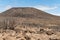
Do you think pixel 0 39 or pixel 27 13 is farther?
pixel 27 13

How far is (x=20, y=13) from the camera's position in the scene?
6200cm

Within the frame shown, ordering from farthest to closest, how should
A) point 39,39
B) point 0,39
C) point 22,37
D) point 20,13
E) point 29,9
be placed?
point 29,9 < point 20,13 < point 39,39 < point 22,37 < point 0,39

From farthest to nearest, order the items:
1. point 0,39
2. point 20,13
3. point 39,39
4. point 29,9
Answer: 1. point 29,9
2. point 20,13
3. point 39,39
4. point 0,39

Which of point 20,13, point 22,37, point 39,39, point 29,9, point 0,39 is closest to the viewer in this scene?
point 0,39

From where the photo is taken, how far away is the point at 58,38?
53.2 ft

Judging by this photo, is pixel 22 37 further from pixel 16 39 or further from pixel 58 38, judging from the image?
pixel 58 38

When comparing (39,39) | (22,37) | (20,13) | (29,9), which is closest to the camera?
(22,37)

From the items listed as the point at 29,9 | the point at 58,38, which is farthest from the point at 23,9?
the point at 58,38

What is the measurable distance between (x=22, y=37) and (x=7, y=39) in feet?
4.43

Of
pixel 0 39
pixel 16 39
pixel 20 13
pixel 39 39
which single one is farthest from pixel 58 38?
pixel 20 13

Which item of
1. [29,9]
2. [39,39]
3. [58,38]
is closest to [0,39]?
[39,39]

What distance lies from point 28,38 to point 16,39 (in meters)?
1.17

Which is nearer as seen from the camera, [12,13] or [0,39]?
[0,39]

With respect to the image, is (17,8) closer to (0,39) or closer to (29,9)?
(29,9)
